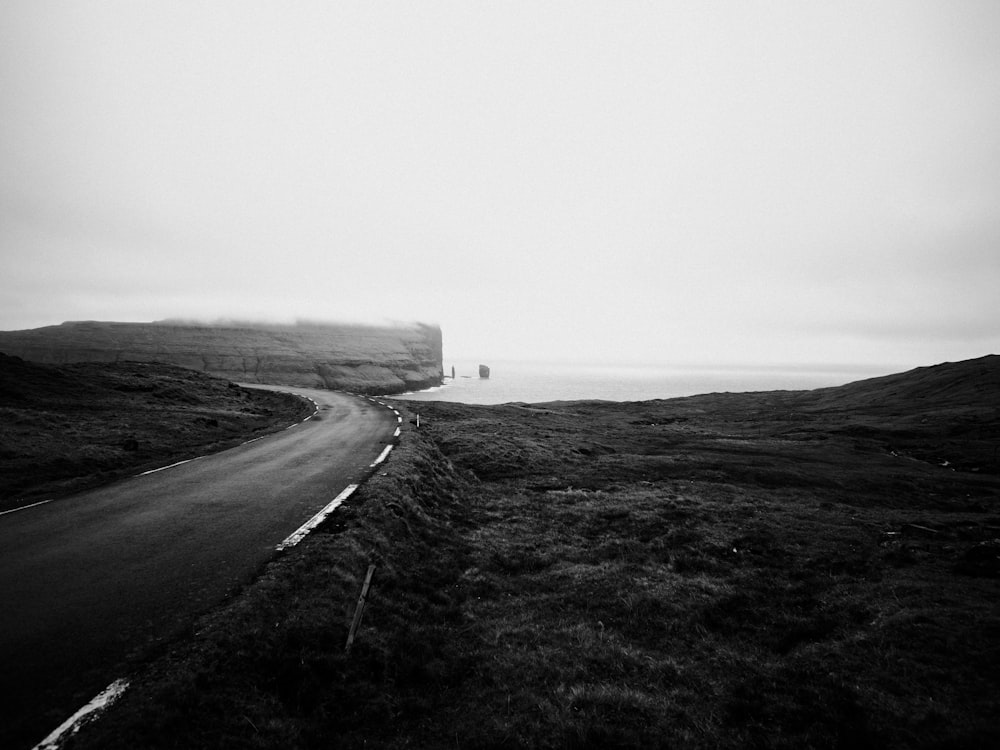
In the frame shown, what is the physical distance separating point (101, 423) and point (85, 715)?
26853 millimetres

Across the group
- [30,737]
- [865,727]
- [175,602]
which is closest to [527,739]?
[865,727]

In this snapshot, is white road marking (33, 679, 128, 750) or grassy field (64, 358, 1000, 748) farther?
grassy field (64, 358, 1000, 748)

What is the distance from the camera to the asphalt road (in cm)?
539

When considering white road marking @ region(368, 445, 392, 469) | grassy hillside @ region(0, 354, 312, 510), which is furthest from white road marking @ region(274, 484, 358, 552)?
grassy hillside @ region(0, 354, 312, 510)

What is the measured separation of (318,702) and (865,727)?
816 cm

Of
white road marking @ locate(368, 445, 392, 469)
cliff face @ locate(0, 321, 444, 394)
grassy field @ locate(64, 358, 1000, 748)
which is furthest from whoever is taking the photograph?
cliff face @ locate(0, 321, 444, 394)

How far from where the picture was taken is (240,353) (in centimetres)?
13875

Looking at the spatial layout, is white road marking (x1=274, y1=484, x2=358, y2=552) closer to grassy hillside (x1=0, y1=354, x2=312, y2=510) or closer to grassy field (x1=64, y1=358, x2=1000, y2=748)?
grassy field (x1=64, y1=358, x2=1000, y2=748)

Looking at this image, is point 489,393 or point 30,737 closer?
point 30,737

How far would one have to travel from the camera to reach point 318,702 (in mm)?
6172

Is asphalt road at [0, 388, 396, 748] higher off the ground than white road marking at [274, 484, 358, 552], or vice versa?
asphalt road at [0, 388, 396, 748]

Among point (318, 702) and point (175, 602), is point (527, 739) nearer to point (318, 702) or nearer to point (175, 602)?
point (318, 702)

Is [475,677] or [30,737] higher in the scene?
[30,737]

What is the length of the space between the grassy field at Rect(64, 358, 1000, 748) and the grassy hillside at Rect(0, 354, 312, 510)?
1119 cm
